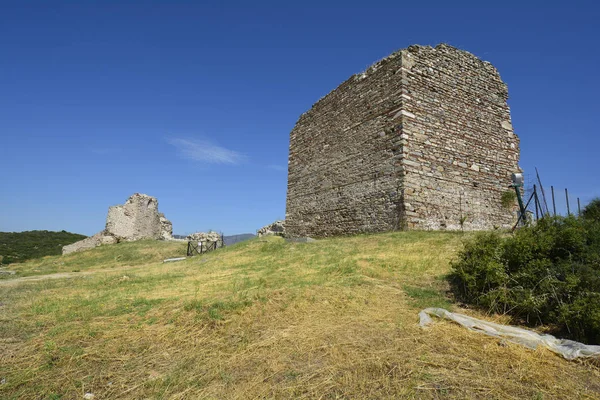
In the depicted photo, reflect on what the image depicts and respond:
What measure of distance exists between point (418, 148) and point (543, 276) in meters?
7.41

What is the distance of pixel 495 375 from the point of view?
108 inches

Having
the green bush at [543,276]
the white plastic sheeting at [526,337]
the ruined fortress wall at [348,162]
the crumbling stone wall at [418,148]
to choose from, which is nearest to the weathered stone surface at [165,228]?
the ruined fortress wall at [348,162]

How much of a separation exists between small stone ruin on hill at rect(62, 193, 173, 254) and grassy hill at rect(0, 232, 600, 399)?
1838cm

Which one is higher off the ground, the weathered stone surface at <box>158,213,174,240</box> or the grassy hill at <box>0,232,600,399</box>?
the weathered stone surface at <box>158,213,174,240</box>

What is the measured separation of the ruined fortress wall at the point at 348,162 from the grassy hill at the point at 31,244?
2033cm

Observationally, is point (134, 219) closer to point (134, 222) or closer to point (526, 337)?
point (134, 222)

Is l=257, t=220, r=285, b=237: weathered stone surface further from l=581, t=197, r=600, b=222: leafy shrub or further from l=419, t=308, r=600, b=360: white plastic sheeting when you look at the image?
l=419, t=308, r=600, b=360: white plastic sheeting

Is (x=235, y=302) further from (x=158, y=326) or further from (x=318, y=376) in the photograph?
(x=318, y=376)

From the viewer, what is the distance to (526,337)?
3.38 meters

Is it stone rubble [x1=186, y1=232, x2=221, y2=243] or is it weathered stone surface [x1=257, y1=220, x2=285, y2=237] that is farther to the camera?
stone rubble [x1=186, y1=232, x2=221, y2=243]

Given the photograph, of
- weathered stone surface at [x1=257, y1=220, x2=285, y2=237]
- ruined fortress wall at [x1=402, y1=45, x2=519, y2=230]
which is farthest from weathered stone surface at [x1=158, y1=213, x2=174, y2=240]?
ruined fortress wall at [x1=402, y1=45, x2=519, y2=230]

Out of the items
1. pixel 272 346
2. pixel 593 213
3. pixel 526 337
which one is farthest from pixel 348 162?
pixel 272 346

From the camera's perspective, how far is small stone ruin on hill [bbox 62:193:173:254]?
2416 cm

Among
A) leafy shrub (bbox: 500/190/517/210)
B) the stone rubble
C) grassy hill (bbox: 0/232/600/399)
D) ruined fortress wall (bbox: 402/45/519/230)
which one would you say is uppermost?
ruined fortress wall (bbox: 402/45/519/230)
